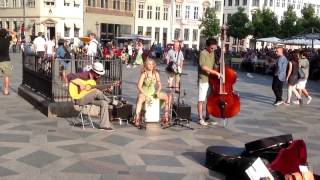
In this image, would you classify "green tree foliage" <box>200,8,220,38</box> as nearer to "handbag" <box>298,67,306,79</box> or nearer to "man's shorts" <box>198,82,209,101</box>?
"handbag" <box>298,67,306,79</box>

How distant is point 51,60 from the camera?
10.2 meters

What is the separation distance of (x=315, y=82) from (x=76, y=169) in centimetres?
1810

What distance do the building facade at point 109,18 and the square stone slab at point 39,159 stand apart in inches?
1887

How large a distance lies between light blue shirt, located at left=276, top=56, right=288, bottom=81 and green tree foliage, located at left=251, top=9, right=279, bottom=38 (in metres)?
48.0

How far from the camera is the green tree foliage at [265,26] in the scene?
198 ft

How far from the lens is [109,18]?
5712 cm

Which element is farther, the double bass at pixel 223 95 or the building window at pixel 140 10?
the building window at pixel 140 10

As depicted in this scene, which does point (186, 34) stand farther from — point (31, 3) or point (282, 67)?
point (282, 67)

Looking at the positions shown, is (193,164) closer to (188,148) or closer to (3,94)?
(188,148)

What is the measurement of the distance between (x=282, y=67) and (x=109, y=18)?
45514 mm

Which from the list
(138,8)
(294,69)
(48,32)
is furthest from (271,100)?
(138,8)

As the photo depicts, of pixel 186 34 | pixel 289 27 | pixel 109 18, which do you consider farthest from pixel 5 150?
pixel 186 34

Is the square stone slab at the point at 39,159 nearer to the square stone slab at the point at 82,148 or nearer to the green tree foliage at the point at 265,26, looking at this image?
the square stone slab at the point at 82,148

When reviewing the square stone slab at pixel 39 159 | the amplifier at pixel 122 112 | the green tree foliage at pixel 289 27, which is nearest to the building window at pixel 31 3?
the green tree foliage at pixel 289 27
